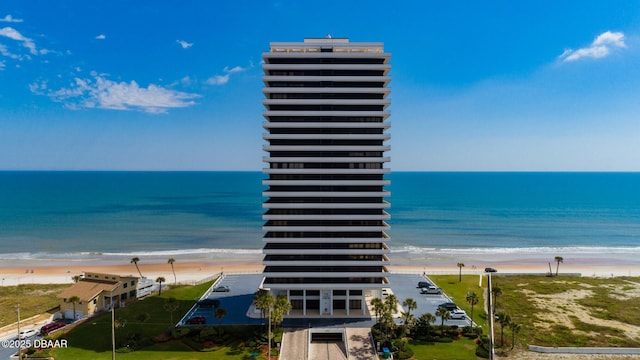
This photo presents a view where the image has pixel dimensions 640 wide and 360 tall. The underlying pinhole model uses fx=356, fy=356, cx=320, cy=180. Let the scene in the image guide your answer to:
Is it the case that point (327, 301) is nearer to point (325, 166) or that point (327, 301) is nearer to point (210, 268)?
point (325, 166)

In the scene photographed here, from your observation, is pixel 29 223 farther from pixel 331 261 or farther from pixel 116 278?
pixel 331 261

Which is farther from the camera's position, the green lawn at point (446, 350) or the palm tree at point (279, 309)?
the palm tree at point (279, 309)

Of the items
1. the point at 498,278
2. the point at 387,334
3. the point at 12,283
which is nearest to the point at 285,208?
the point at 387,334

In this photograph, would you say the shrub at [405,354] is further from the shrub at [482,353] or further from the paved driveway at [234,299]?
the paved driveway at [234,299]

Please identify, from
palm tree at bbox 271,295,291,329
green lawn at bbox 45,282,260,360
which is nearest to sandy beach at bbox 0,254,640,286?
green lawn at bbox 45,282,260,360

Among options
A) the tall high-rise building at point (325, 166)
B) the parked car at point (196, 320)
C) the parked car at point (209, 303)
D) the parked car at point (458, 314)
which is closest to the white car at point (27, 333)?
the parked car at point (196, 320)

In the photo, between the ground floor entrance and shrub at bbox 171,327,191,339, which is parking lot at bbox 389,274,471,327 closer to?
the ground floor entrance
